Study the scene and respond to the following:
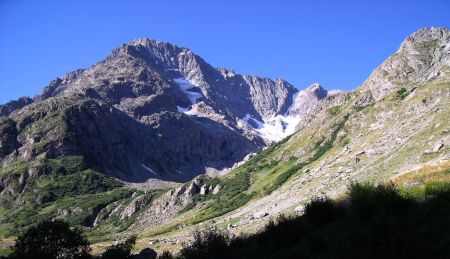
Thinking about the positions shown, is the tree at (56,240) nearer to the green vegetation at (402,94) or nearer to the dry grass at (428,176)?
the dry grass at (428,176)

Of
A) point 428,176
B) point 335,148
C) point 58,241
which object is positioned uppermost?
point 335,148

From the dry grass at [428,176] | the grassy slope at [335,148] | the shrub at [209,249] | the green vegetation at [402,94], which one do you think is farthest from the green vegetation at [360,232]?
the green vegetation at [402,94]

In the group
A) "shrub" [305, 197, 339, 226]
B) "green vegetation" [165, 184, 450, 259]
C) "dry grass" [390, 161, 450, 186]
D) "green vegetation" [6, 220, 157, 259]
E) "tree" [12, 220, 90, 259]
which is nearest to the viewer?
"green vegetation" [165, 184, 450, 259]

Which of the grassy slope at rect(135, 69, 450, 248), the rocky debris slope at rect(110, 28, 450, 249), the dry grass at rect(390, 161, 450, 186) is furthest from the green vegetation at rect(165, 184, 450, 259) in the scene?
the grassy slope at rect(135, 69, 450, 248)

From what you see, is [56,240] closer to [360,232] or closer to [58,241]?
[58,241]

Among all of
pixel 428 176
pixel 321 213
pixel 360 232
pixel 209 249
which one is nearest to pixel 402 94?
pixel 428 176

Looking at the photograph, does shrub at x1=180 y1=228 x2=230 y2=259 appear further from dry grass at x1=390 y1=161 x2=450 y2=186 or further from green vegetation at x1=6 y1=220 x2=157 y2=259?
green vegetation at x1=6 y1=220 x2=157 y2=259

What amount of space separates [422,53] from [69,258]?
19736cm

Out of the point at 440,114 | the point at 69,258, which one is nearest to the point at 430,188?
the point at 69,258

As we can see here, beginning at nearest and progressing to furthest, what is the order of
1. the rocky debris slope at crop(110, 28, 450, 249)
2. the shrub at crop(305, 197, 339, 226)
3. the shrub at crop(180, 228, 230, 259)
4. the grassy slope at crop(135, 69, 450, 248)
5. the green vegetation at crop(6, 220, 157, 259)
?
1. the shrub at crop(180, 228, 230, 259)
2. the shrub at crop(305, 197, 339, 226)
3. the green vegetation at crop(6, 220, 157, 259)
4. the rocky debris slope at crop(110, 28, 450, 249)
5. the grassy slope at crop(135, 69, 450, 248)

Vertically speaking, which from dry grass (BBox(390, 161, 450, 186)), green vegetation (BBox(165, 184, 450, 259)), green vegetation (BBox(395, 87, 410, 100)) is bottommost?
green vegetation (BBox(165, 184, 450, 259))

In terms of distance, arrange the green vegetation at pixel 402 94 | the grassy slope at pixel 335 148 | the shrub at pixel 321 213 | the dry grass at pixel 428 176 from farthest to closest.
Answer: the green vegetation at pixel 402 94 → the grassy slope at pixel 335 148 → the dry grass at pixel 428 176 → the shrub at pixel 321 213

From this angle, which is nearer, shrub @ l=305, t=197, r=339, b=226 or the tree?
shrub @ l=305, t=197, r=339, b=226

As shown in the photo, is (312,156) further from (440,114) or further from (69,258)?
(69,258)
